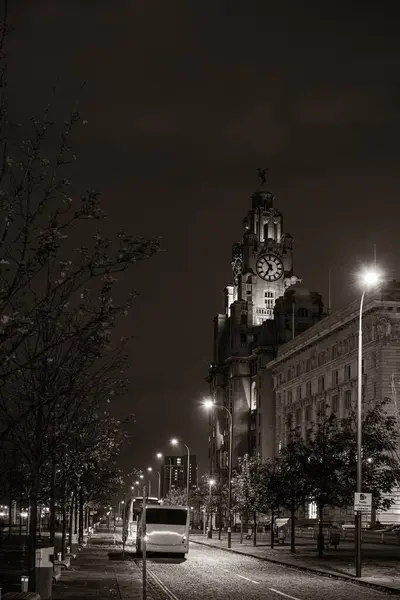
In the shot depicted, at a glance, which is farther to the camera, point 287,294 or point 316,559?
point 287,294

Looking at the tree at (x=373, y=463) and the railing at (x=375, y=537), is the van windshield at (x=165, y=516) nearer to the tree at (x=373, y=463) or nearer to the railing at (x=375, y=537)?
the tree at (x=373, y=463)

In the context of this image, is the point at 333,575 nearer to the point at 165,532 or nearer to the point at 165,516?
the point at 165,532

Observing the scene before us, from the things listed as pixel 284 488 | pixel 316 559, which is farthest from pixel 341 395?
pixel 316 559

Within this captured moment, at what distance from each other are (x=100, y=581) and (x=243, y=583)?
533cm

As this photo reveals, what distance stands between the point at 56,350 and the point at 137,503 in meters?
57.6

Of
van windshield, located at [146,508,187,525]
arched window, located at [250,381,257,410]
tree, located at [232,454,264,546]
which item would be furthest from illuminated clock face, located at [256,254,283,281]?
van windshield, located at [146,508,187,525]

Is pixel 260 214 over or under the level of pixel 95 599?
over

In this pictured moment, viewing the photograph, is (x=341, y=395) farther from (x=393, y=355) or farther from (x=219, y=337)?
(x=219, y=337)

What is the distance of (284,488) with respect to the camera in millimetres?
68938

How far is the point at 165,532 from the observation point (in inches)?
2224

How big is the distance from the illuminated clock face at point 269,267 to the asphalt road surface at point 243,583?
139439mm

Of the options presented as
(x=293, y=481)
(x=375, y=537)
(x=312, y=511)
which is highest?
(x=293, y=481)

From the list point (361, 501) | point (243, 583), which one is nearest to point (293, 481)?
point (361, 501)

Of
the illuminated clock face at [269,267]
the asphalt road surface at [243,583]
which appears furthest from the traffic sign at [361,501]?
the illuminated clock face at [269,267]
